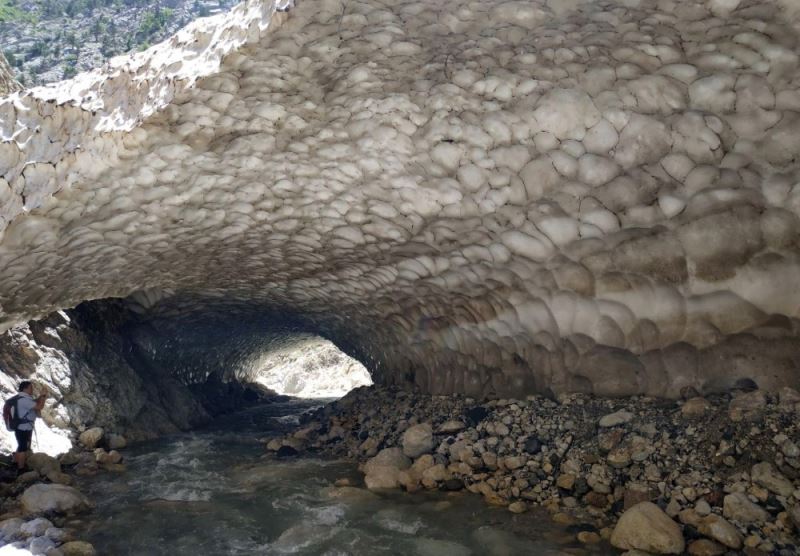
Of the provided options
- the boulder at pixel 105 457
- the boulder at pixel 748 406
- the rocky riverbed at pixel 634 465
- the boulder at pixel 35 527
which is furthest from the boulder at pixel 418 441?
the boulder at pixel 105 457

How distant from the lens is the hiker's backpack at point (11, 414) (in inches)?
227

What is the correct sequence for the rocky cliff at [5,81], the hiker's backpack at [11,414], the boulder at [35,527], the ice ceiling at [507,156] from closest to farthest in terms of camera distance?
1. the ice ceiling at [507,156]
2. the boulder at [35,527]
3. the hiker's backpack at [11,414]
4. the rocky cliff at [5,81]

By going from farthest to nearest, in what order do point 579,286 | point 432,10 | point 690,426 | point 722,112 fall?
point 579,286
point 690,426
point 432,10
point 722,112

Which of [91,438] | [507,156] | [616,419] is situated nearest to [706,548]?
[616,419]

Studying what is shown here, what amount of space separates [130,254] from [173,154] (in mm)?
1752

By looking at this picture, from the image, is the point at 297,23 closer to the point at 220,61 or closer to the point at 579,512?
the point at 220,61

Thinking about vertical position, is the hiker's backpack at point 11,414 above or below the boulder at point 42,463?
above

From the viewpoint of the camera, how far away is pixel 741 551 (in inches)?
123

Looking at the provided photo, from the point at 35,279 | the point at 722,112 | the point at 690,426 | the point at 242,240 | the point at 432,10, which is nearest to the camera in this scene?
the point at 722,112

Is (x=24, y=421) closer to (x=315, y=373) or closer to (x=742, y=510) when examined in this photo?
(x=742, y=510)

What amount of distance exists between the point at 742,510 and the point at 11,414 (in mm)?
6146

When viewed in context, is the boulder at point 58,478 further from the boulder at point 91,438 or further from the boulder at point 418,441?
the boulder at point 418,441

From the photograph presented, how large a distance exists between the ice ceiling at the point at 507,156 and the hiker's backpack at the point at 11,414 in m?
1.31

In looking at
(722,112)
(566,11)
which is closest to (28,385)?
(566,11)
